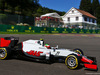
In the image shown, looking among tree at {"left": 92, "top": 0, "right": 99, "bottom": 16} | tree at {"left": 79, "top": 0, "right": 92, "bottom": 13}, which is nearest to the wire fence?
tree at {"left": 79, "top": 0, "right": 92, "bottom": 13}

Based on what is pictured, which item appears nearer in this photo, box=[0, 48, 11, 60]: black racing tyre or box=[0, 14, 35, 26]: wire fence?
box=[0, 48, 11, 60]: black racing tyre

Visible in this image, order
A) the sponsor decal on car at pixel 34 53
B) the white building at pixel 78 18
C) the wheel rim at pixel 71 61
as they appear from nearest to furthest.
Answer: the wheel rim at pixel 71 61
the sponsor decal on car at pixel 34 53
the white building at pixel 78 18

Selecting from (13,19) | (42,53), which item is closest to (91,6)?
(13,19)

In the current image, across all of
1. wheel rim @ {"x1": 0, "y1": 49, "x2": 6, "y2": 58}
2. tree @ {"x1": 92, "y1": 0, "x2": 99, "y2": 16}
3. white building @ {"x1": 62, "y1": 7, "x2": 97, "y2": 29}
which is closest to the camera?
wheel rim @ {"x1": 0, "y1": 49, "x2": 6, "y2": 58}

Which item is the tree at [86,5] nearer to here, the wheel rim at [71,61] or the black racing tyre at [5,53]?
the wheel rim at [71,61]

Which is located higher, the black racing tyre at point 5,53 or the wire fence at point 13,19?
the wire fence at point 13,19

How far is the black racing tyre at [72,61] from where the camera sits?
4.13 metres

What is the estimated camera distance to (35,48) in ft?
16.0

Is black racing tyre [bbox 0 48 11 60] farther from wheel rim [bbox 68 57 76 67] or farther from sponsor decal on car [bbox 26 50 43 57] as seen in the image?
wheel rim [bbox 68 57 76 67]

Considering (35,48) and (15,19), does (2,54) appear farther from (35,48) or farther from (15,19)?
(15,19)

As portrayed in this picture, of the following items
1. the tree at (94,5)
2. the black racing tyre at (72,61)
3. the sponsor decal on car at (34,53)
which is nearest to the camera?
the black racing tyre at (72,61)

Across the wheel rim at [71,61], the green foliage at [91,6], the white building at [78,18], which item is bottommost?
the wheel rim at [71,61]

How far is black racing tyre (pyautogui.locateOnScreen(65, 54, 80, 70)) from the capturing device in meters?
4.13

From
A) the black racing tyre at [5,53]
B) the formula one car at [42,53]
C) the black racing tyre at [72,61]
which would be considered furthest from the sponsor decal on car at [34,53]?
the black racing tyre at [72,61]
